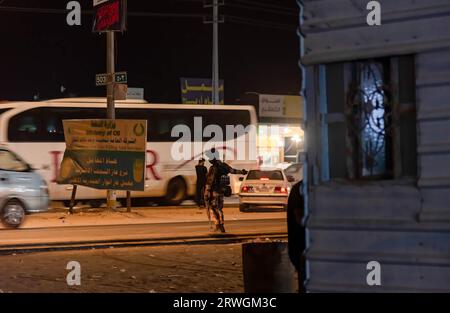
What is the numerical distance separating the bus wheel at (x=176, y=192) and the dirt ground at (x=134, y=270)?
12398mm

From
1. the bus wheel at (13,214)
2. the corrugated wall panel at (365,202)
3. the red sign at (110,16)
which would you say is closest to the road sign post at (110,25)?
the red sign at (110,16)

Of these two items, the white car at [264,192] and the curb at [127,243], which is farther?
the white car at [264,192]

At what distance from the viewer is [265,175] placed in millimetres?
22547

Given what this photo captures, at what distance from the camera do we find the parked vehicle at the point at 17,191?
16.7m

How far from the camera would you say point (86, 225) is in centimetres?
1819

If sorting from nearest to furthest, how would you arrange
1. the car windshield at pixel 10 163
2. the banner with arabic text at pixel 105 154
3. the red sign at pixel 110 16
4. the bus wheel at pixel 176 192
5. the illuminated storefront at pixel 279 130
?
the car windshield at pixel 10 163 → the red sign at pixel 110 16 → the banner with arabic text at pixel 105 154 → the bus wheel at pixel 176 192 → the illuminated storefront at pixel 279 130

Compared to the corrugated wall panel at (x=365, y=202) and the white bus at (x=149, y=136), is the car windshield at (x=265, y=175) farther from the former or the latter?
the corrugated wall panel at (x=365, y=202)

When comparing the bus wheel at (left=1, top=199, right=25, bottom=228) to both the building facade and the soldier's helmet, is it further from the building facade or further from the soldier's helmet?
the building facade

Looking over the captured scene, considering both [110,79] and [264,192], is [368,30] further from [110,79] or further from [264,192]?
[264,192]

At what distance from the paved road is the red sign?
5.67 metres

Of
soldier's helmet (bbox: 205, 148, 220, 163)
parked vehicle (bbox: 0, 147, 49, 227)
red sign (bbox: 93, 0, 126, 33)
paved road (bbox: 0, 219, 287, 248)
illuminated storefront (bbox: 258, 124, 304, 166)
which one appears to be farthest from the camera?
illuminated storefront (bbox: 258, 124, 304, 166)

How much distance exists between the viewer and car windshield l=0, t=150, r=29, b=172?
17000 millimetres

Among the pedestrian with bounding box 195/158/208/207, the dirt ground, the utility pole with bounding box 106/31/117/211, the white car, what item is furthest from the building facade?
the white car
